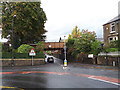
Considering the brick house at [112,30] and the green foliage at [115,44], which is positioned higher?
the brick house at [112,30]

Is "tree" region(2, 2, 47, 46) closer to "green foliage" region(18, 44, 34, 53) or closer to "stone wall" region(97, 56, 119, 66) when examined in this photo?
"green foliage" region(18, 44, 34, 53)

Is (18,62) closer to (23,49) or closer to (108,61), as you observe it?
(23,49)

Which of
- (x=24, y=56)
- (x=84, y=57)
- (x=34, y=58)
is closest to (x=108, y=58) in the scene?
(x=84, y=57)

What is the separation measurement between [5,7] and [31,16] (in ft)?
23.5

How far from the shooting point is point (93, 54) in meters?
25.1

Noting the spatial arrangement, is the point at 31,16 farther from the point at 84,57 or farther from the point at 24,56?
the point at 84,57

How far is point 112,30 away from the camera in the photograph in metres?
27.9

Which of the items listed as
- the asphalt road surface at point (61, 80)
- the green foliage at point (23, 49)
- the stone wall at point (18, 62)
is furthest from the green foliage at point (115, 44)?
the green foliage at point (23, 49)

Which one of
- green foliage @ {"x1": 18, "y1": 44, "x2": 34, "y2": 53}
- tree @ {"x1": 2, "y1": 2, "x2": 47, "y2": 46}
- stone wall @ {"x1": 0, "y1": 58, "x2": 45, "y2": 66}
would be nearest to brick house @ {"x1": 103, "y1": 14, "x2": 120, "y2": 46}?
stone wall @ {"x1": 0, "y1": 58, "x2": 45, "y2": 66}

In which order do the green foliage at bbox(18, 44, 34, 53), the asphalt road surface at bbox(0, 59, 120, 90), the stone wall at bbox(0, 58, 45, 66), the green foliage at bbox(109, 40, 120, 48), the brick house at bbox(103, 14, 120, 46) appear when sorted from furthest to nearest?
the brick house at bbox(103, 14, 120, 46)
the green foliage at bbox(18, 44, 34, 53)
the green foliage at bbox(109, 40, 120, 48)
the stone wall at bbox(0, 58, 45, 66)
the asphalt road surface at bbox(0, 59, 120, 90)

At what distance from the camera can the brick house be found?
84.1 ft

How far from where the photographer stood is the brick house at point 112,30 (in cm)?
2562

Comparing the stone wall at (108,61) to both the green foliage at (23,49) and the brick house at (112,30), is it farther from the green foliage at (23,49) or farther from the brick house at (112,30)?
the green foliage at (23,49)

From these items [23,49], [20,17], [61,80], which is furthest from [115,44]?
[20,17]
